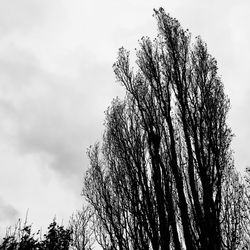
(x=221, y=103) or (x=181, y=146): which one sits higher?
(x=221, y=103)

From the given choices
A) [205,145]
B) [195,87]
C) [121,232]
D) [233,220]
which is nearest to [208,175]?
[205,145]

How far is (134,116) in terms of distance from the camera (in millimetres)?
11578

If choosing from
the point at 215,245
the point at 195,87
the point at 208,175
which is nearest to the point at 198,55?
the point at 195,87

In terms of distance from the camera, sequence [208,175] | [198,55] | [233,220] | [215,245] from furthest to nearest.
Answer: [198,55] < [233,220] < [208,175] < [215,245]

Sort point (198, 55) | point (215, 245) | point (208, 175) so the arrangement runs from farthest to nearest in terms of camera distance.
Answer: point (198, 55) → point (208, 175) → point (215, 245)

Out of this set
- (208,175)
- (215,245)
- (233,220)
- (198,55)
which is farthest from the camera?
(198,55)

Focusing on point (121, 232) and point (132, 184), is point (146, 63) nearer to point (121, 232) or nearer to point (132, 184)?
point (132, 184)

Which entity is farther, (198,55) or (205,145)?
(198,55)

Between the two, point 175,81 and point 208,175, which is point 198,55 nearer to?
point 175,81

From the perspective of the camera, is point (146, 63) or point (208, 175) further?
point (146, 63)

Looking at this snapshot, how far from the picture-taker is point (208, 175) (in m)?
9.30

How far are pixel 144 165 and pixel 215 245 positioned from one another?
137 inches

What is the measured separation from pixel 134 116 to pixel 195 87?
2526mm

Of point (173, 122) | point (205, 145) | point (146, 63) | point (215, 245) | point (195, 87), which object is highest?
point (146, 63)
